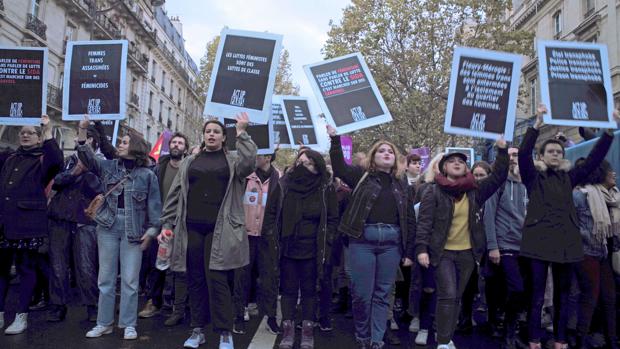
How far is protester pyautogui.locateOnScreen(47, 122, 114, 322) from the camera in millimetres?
5305

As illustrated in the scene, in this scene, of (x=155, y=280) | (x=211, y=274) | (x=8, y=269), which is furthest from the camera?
(x=155, y=280)

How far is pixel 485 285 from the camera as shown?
5.48m

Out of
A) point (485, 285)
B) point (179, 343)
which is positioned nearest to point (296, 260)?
point (179, 343)

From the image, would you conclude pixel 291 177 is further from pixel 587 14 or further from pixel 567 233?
pixel 587 14

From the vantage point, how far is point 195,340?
177 inches

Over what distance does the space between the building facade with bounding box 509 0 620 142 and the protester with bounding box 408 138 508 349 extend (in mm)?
14710

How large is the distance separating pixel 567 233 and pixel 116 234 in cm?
428

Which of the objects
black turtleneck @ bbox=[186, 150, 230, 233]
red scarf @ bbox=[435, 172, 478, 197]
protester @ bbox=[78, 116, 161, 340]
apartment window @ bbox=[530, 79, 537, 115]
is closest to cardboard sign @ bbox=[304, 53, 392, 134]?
red scarf @ bbox=[435, 172, 478, 197]

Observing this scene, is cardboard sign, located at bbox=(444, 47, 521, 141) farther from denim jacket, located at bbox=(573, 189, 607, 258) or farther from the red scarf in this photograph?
denim jacket, located at bbox=(573, 189, 607, 258)

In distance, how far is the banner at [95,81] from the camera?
18.7 ft

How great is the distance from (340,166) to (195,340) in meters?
2.13

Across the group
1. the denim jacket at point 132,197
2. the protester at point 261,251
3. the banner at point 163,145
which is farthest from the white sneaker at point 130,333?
the banner at point 163,145

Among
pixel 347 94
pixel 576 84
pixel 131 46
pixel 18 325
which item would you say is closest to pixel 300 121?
pixel 347 94

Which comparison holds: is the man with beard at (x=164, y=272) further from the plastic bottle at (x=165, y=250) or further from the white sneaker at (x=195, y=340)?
the white sneaker at (x=195, y=340)
